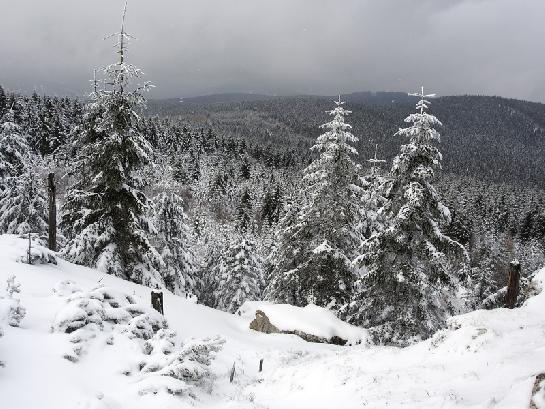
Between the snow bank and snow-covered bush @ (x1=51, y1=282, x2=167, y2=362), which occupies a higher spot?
snow-covered bush @ (x1=51, y1=282, x2=167, y2=362)

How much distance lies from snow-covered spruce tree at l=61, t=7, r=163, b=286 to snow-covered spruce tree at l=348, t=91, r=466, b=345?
1001 centimetres

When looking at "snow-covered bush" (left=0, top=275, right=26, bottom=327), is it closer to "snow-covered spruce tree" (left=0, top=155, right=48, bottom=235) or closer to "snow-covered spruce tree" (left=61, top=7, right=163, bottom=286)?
"snow-covered spruce tree" (left=61, top=7, right=163, bottom=286)

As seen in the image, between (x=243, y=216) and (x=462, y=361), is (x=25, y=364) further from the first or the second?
(x=243, y=216)

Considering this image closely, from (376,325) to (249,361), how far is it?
675 cm

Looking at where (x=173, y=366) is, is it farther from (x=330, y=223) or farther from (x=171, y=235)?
(x=171, y=235)

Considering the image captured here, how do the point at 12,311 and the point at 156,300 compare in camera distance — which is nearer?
the point at 12,311

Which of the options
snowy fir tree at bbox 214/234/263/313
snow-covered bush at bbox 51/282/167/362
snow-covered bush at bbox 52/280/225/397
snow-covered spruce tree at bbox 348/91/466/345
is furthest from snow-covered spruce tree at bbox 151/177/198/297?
snow-covered bush at bbox 52/280/225/397

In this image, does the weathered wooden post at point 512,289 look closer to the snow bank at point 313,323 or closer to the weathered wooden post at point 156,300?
the snow bank at point 313,323

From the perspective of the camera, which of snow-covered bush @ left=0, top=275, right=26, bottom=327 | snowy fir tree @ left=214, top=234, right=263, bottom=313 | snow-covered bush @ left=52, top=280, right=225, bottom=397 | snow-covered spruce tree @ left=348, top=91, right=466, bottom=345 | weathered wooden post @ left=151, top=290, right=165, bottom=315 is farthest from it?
snowy fir tree @ left=214, top=234, right=263, bottom=313

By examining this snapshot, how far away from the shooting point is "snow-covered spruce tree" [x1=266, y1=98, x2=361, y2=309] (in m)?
19.9

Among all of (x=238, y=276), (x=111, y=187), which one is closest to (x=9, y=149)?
(x=111, y=187)

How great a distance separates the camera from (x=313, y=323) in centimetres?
1739

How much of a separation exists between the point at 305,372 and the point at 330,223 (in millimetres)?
10591

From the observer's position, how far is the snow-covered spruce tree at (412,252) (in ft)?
52.4
